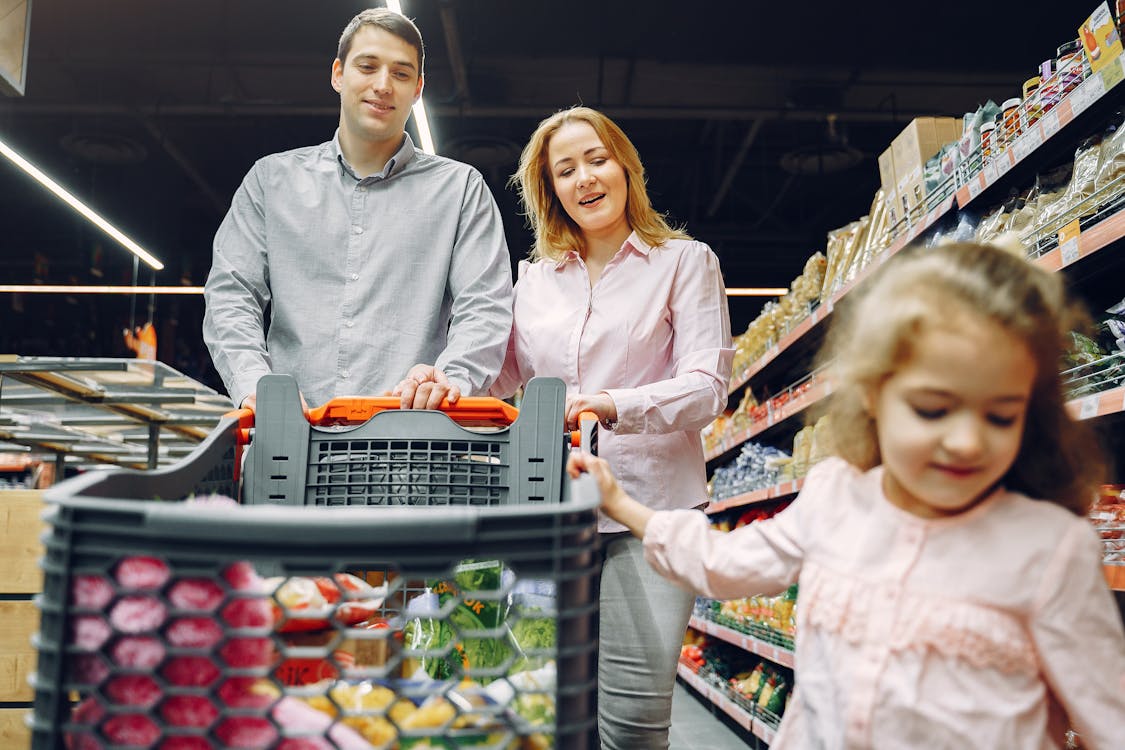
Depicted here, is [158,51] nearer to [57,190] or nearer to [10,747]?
[57,190]

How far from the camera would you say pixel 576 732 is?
0.73 metres

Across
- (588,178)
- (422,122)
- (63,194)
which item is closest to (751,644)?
(588,178)

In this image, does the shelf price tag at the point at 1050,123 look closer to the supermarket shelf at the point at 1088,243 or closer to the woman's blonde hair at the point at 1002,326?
the supermarket shelf at the point at 1088,243

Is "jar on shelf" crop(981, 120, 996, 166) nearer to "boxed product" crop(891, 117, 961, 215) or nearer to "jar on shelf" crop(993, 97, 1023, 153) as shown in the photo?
"jar on shelf" crop(993, 97, 1023, 153)

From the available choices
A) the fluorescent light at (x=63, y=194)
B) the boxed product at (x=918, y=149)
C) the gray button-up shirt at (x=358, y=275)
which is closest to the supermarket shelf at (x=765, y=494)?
the boxed product at (x=918, y=149)

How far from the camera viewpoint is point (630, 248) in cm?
190

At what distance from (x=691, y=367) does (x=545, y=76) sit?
7.08 m

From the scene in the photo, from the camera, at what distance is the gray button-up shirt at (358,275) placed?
1698 millimetres

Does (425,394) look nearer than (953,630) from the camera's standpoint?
No

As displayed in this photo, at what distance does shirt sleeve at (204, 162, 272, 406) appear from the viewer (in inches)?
61.8

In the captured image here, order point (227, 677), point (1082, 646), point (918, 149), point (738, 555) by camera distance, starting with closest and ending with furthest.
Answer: point (227, 677), point (1082, 646), point (738, 555), point (918, 149)

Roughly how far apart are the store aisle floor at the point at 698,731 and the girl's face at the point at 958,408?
2962mm

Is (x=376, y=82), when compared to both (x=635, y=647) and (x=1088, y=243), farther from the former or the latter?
(x=1088, y=243)

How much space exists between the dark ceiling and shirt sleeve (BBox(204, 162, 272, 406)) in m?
5.13
